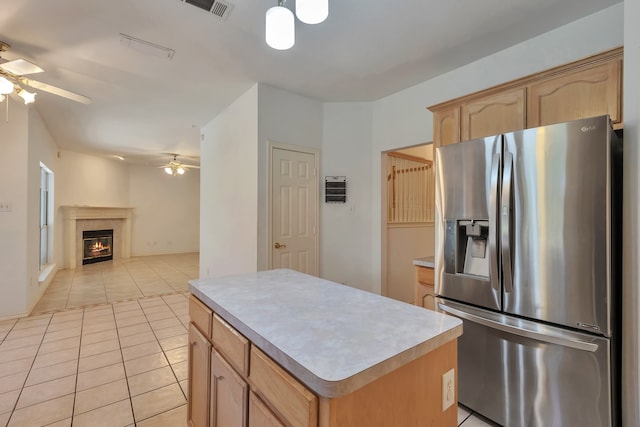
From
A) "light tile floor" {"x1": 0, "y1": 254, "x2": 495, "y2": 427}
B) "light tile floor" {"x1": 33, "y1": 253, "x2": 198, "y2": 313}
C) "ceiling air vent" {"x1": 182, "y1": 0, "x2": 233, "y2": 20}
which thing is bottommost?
"light tile floor" {"x1": 0, "y1": 254, "x2": 495, "y2": 427}

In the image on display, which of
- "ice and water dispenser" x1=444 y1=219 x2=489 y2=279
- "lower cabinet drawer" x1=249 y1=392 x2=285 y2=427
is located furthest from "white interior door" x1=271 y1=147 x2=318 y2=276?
"lower cabinet drawer" x1=249 y1=392 x2=285 y2=427

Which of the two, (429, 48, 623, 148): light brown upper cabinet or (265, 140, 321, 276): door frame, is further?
(265, 140, 321, 276): door frame

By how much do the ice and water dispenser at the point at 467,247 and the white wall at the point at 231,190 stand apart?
199 cm

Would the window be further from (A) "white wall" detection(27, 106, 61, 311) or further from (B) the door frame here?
(B) the door frame

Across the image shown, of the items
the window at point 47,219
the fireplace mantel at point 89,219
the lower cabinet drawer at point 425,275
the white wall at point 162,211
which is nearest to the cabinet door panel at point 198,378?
the lower cabinet drawer at point 425,275

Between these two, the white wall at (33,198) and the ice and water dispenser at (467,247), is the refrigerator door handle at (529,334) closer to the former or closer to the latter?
the ice and water dispenser at (467,247)

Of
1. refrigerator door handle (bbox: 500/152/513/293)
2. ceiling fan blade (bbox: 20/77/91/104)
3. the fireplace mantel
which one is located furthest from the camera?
the fireplace mantel

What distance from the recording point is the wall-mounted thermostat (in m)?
3.71

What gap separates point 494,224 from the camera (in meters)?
1.67

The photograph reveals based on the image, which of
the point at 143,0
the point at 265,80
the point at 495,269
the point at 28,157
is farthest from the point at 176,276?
the point at 495,269

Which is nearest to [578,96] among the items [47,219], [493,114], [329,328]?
[493,114]

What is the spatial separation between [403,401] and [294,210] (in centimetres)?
277

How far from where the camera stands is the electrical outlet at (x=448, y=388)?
96 centimetres

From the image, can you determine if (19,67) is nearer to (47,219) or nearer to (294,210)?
(294,210)
